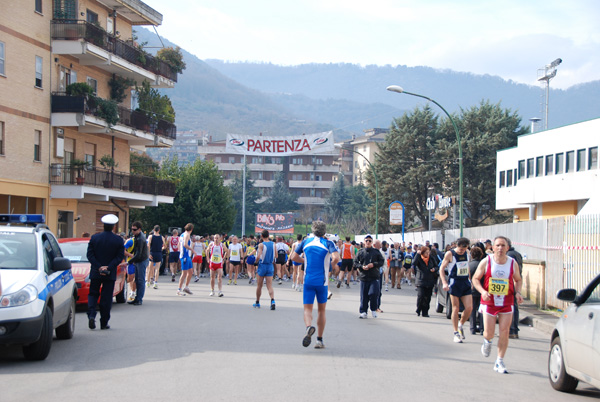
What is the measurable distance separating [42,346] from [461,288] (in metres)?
7.17

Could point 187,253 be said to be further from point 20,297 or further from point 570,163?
point 570,163

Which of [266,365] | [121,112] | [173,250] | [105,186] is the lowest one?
[266,365]

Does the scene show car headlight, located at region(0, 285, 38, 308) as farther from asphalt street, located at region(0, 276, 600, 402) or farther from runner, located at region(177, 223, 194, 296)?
runner, located at region(177, 223, 194, 296)

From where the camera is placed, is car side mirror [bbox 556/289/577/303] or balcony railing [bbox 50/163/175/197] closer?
car side mirror [bbox 556/289/577/303]

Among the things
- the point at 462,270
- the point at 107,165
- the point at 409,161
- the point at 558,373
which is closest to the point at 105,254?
the point at 462,270

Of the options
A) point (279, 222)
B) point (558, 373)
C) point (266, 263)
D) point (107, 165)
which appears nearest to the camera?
point (558, 373)

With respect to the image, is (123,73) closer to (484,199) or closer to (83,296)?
(83,296)

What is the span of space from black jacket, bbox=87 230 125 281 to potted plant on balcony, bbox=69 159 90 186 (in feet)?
71.3

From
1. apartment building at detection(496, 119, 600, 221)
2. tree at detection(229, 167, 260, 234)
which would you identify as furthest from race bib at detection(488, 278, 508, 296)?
tree at detection(229, 167, 260, 234)

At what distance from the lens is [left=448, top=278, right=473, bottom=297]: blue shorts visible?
41.4 ft

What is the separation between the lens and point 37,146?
3156 cm

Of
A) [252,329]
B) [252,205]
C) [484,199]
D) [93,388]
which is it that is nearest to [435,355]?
[252,329]

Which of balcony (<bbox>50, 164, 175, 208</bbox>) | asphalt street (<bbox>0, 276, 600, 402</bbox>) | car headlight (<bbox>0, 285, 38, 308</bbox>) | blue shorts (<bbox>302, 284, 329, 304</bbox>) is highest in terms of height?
balcony (<bbox>50, 164, 175, 208</bbox>)

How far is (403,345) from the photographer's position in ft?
36.8
